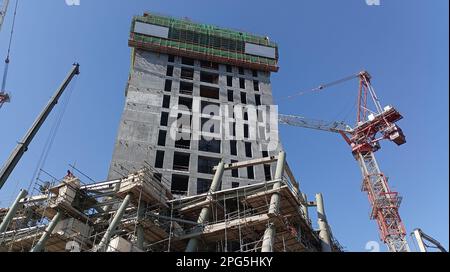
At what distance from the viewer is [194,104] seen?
60.2 meters

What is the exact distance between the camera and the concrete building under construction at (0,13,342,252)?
110 feet

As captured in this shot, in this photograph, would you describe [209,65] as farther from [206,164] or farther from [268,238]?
[268,238]

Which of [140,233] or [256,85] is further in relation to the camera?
[256,85]

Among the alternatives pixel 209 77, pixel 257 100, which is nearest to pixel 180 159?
pixel 257 100

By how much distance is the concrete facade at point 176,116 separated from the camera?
5047 centimetres

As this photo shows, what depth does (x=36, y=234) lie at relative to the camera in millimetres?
34000

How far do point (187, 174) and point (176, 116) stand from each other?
10.6 meters

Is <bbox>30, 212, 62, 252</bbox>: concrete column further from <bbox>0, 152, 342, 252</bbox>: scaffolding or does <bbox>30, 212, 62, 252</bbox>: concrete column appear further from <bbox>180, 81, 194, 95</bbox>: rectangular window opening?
<bbox>180, 81, 194, 95</bbox>: rectangular window opening

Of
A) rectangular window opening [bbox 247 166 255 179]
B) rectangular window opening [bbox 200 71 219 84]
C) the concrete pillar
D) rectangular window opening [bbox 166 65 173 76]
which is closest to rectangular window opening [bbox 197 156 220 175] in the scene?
rectangular window opening [bbox 247 166 255 179]

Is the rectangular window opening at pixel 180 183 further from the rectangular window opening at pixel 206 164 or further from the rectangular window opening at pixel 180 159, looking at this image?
the rectangular window opening at pixel 180 159

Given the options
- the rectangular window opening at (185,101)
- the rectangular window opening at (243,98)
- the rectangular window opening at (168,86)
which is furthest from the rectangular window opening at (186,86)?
the rectangular window opening at (243,98)
